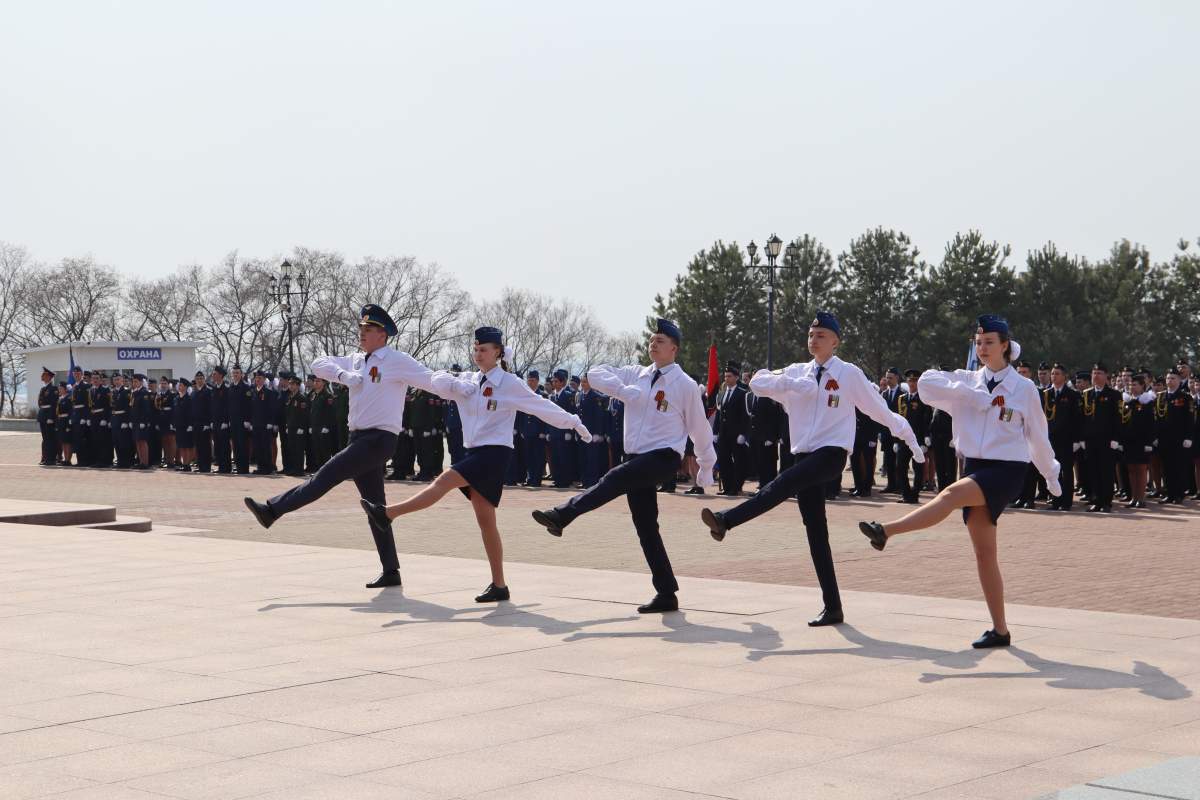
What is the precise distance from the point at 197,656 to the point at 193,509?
473 inches

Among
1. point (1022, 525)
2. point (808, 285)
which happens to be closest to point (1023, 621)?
point (1022, 525)

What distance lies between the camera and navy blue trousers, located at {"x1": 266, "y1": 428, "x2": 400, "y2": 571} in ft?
36.1

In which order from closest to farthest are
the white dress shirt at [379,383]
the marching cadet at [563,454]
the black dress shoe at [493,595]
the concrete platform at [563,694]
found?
the concrete platform at [563,694]
the black dress shoe at [493,595]
the white dress shirt at [379,383]
the marching cadet at [563,454]

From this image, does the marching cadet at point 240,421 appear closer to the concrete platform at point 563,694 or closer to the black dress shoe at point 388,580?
the concrete platform at point 563,694

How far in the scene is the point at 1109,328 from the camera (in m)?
68.1

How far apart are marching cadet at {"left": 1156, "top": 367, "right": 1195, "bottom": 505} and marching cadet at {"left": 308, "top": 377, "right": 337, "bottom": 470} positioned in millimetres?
14418

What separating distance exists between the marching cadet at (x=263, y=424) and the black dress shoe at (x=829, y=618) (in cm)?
2120

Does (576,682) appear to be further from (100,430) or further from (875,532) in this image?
(100,430)

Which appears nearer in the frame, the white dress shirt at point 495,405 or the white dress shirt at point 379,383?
the white dress shirt at point 495,405

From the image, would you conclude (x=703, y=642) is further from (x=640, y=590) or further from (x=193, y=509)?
(x=193, y=509)

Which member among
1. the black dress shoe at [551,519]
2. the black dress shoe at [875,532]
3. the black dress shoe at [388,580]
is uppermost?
the black dress shoe at [551,519]

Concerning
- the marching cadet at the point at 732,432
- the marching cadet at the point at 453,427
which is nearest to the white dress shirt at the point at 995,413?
the marching cadet at the point at 732,432

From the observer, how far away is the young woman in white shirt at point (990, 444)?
8.49 m

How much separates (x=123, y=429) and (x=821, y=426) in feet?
83.9
